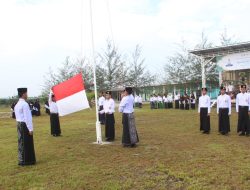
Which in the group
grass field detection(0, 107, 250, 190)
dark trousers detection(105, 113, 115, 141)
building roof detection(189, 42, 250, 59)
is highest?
building roof detection(189, 42, 250, 59)

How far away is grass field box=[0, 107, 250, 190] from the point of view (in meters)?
6.29

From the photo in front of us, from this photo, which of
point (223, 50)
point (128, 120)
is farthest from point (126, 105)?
point (223, 50)

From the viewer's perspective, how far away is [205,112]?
43.1ft

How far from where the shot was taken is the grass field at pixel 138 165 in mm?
6285

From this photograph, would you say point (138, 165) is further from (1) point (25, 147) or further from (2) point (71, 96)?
(2) point (71, 96)

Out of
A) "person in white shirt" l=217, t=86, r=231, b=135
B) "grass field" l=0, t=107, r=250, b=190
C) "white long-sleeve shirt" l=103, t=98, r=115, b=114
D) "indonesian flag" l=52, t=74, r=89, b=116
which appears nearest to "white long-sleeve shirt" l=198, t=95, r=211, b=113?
"person in white shirt" l=217, t=86, r=231, b=135

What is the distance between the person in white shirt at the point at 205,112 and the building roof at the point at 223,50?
12.8 metres

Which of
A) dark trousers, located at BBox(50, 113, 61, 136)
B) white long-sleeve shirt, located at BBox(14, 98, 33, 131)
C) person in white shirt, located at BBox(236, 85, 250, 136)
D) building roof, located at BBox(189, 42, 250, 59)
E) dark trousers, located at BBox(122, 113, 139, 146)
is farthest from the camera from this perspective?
building roof, located at BBox(189, 42, 250, 59)

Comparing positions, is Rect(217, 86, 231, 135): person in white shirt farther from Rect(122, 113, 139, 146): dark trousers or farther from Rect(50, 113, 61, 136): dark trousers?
Rect(50, 113, 61, 136): dark trousers

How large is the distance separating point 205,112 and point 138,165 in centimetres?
609

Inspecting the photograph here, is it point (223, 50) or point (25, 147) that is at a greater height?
point (223, 50)

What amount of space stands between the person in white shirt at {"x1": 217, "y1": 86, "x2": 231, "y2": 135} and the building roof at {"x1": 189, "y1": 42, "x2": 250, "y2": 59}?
42.8 ft

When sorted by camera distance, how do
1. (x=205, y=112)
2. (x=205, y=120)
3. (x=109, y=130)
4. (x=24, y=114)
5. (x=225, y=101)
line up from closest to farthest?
(x=24, y=114) < (x=109, y=130) < (x=225, y=101) < (x=205, y=120) < (x=205, y=112)

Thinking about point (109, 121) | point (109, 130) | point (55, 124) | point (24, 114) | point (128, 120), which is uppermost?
point (24, 114)
